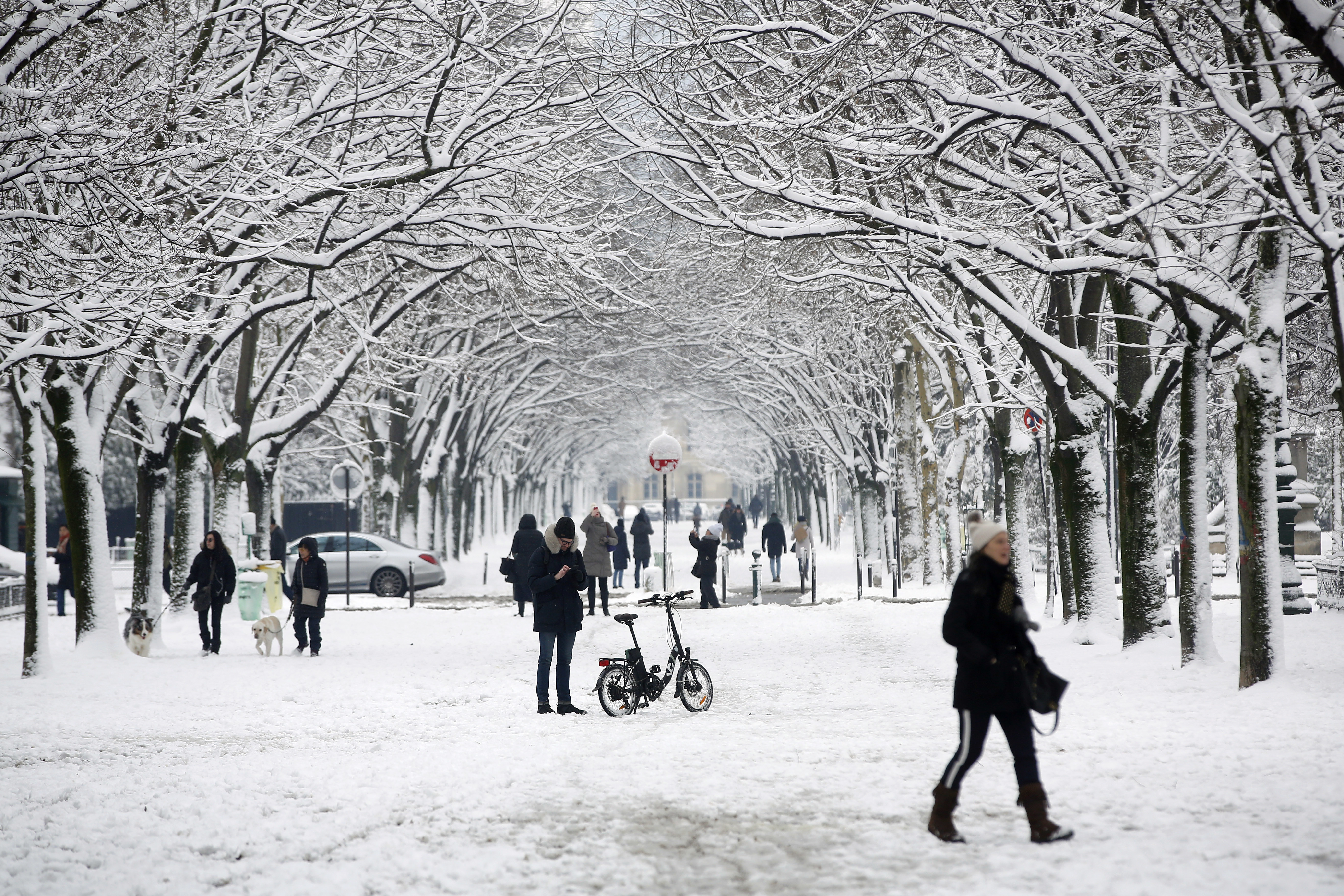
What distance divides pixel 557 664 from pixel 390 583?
63.5ft

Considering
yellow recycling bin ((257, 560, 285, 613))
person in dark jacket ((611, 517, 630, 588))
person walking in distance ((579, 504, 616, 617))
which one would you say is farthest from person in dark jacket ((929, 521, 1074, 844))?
person in dark jacket ((611, 517, 630, 588))

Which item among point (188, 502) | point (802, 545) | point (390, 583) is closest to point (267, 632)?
point (188, 502)

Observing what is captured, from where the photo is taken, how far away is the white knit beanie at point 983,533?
5.78 meters

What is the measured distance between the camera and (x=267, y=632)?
A: 52.7 ft

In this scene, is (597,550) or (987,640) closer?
(987,640)

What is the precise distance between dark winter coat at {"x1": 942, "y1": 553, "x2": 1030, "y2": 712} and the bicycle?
15.6ft

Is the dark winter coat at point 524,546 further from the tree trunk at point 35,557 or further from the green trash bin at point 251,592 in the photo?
the tree trunk at point 35,557

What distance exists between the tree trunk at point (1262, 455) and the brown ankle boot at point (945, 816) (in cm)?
520

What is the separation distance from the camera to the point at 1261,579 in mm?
10148

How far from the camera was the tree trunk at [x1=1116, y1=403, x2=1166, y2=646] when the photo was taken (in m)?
13.1

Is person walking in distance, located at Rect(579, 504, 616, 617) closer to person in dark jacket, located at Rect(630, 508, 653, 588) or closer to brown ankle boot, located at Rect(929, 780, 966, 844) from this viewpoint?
person in dark jacket, located at Rect(630, 508, 653, 588)

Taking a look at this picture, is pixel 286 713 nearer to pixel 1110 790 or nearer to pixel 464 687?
pixel 464 687

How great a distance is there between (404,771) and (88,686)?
6.38 metres

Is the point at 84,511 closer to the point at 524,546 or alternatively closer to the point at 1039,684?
the point at 524,546
